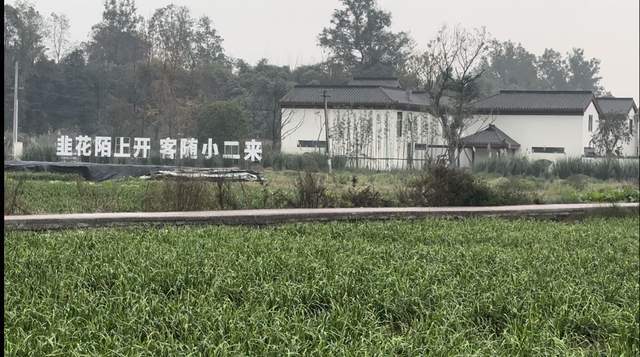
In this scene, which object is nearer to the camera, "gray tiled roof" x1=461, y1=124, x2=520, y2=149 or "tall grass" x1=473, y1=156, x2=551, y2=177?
"tall grass" x1=473, y1=156, x2=551, y2=177

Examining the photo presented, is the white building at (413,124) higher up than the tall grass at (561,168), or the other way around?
the white building at (413,124)

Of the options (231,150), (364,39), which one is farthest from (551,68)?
(231,150)

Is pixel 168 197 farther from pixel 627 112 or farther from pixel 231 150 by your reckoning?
pixel 627 112

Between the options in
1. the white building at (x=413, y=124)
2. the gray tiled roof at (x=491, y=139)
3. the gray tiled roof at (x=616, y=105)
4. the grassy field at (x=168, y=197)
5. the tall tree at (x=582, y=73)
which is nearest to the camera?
the grassy field at (x=168, y=197)

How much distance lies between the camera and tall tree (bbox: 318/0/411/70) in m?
23.5

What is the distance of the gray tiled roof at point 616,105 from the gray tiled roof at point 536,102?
307cm

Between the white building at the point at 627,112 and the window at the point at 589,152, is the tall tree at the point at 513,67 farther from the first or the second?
A: the window at the point at 589,152

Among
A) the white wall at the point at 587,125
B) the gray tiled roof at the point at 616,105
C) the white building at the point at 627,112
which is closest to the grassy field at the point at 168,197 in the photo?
the white wall at the point at 587,125

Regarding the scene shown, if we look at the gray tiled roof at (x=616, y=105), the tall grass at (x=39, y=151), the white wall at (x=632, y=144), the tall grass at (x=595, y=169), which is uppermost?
the gray tiled roof at (x=616, y=105)

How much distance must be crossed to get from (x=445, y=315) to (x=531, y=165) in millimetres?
18761

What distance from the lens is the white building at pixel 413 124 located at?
2128 cm

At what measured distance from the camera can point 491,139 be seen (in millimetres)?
25562

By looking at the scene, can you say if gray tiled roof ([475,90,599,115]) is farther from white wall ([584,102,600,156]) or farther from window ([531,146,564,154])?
window ([531,146,564,154])

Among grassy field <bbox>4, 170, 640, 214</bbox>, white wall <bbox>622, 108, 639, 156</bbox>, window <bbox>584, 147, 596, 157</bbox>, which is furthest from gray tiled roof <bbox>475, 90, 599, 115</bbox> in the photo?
grassy field <bbox>4, 170, 640, 214</bbox>
